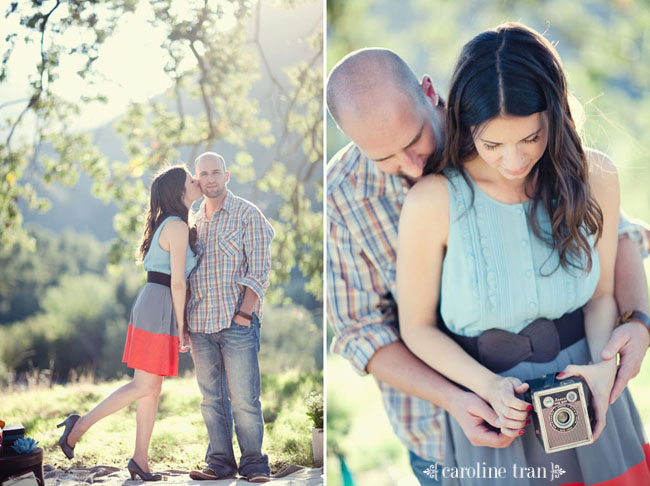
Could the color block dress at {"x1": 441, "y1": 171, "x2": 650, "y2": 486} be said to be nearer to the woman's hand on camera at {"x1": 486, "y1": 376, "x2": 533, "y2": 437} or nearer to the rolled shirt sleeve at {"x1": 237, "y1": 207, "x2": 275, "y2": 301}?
the woman's hand on camera at {"x1": 486, "y1": 376, "x2": 533, "y2": 437}

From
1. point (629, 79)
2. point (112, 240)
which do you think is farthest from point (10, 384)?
point (629, 79)

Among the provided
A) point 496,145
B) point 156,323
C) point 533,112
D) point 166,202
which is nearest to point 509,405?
point 496,145

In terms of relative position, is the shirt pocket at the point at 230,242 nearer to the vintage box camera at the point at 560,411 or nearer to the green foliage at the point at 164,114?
the green foliage at the point at 164,114

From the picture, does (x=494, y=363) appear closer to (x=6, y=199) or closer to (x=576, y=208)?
(x=576, y=208)

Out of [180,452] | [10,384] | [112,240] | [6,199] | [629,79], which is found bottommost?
[180,452]

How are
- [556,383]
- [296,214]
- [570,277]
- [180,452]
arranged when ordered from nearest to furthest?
[556,383], [570,277], [180,452], [296,214]

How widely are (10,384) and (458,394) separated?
6.90 ft

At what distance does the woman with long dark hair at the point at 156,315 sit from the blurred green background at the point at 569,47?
0.84m

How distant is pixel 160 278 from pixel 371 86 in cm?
128

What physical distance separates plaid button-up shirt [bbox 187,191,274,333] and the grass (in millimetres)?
310

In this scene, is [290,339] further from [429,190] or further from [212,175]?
[429,190]

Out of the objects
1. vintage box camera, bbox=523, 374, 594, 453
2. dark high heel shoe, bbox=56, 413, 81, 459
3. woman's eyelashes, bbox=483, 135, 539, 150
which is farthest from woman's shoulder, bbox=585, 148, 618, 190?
dark high heel shoe, bbox=56, 413, 81, 459

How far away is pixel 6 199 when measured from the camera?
3.21 metres

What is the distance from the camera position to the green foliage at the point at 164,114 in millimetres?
3125
